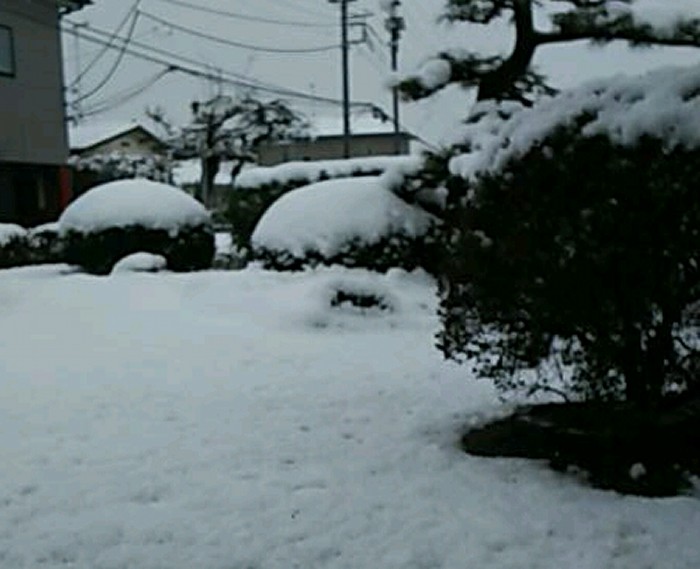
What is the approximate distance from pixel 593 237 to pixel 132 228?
8.96 m

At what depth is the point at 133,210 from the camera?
37.7ft

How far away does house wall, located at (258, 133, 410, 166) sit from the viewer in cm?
3359

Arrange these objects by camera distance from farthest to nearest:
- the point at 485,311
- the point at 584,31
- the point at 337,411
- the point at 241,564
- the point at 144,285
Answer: the point at 144,285
the point at 584,31
the point at 337,411
the point at 485,311
the point at 241,564

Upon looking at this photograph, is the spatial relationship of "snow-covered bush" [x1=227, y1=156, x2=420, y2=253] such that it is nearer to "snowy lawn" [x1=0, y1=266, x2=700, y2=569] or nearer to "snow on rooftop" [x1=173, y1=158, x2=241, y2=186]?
"snowy lawn" [x1=0, y1=266, x2=700, y2=569]

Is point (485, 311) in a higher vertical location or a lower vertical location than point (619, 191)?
lower

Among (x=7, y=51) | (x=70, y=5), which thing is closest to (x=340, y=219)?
(x=7, y=51)

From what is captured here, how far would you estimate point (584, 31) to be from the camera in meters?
6.04

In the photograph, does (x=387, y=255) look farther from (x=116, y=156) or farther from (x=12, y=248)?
(x=116, y=156)

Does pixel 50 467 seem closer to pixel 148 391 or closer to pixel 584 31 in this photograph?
pixel 148 391

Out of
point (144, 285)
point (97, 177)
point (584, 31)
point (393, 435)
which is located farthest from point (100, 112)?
point (393, 435)

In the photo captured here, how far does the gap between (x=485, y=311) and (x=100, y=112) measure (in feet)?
87.6

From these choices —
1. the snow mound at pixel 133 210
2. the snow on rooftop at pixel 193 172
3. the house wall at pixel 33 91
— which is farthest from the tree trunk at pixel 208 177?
the snow mound at pixel 133 210

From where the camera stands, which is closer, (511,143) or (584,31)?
(511,143)

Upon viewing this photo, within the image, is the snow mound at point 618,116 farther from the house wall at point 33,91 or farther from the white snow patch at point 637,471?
the house wall at point 33,91
